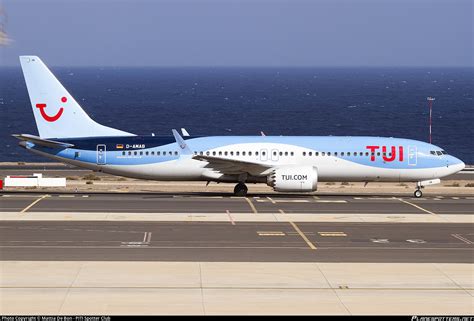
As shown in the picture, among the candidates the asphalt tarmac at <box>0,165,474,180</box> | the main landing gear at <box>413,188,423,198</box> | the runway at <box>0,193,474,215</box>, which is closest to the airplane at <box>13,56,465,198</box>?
the main landing gear at <box>413,188,423,198</box>

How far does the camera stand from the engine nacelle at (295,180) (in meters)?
59.1

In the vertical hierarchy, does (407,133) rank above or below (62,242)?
below

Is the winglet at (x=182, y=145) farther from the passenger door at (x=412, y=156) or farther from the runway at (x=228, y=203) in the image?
the passenger door at (x=412, y=156)

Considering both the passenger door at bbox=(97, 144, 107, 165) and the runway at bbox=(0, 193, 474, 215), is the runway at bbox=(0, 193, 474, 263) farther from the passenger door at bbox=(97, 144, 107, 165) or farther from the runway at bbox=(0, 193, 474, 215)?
the passenger door at bbox=(97, 144, 107, 165)

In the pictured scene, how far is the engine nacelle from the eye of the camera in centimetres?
5906

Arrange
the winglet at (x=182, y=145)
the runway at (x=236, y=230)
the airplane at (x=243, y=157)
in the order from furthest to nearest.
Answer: the airplane at (x=243, y=157), the winglet at (x=182, y=145), the runway at (x=236, y=230)

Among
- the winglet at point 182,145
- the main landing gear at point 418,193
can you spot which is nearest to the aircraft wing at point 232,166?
the winglet at point 182,145

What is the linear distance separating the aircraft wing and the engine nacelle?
4.90 ft

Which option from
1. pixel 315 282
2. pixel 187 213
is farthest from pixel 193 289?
pixel 187 213

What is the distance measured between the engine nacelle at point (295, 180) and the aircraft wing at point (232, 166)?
1.49 metres

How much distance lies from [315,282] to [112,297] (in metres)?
7.56

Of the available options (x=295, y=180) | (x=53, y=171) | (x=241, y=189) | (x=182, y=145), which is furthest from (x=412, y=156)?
(x=53, y=171)

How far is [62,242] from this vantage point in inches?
1649

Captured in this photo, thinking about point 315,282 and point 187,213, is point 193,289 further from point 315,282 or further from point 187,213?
point 187,213
